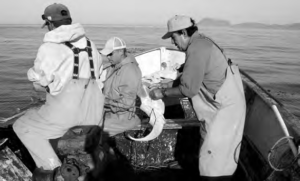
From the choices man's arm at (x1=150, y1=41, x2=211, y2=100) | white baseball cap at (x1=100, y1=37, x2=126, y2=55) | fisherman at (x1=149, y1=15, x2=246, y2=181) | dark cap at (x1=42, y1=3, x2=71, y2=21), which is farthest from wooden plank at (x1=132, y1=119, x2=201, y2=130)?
dark cap at (x1=42, y1=3, x2=71, y2=21)

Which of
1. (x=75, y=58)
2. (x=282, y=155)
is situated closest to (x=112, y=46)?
(x=75, y=58)

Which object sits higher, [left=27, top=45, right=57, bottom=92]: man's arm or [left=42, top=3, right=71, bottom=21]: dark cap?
[left=42, top=3, right=71, bottom=21]: dark cap

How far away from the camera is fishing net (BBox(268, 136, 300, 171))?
3099 mm

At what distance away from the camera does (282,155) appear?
3258 mm

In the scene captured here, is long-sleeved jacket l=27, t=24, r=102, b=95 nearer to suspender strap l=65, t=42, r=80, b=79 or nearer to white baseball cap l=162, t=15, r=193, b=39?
suspender strap l=65, t=42, r=80, b=79

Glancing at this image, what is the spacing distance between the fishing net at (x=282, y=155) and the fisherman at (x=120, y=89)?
212 cm

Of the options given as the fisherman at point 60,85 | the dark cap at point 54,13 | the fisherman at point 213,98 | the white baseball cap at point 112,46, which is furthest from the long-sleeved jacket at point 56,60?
the fisherman at point 213,98

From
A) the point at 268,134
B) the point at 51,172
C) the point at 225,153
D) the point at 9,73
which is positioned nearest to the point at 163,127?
the point at 225,153

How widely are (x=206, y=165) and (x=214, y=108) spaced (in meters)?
0.75

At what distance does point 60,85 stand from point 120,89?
117cm

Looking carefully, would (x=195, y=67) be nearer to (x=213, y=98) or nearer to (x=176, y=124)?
(x=213, y=98)

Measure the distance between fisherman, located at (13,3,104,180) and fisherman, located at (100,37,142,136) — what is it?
60cm

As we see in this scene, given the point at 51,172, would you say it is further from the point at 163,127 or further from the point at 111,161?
the point at 163,127

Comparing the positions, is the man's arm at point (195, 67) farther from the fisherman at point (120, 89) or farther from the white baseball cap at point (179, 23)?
the fisherman at point (120, 89)
